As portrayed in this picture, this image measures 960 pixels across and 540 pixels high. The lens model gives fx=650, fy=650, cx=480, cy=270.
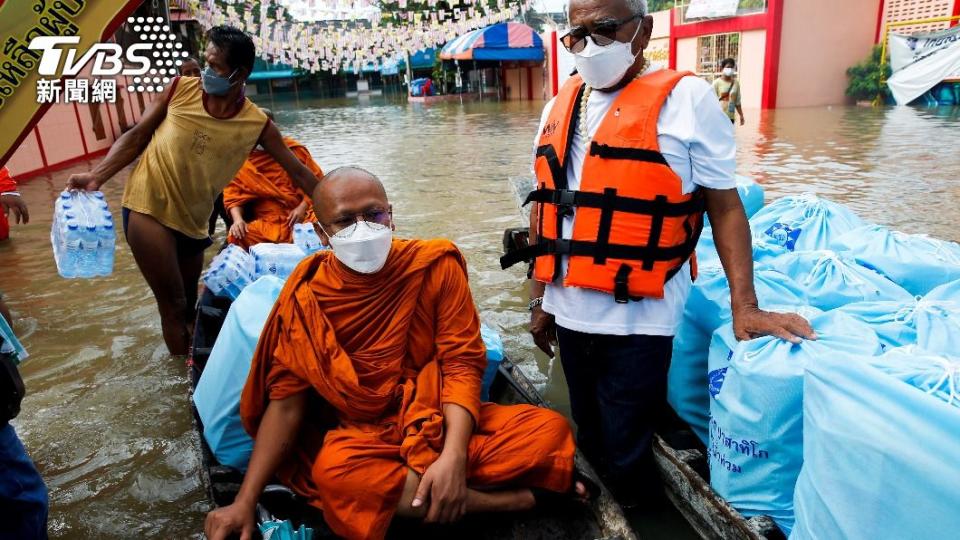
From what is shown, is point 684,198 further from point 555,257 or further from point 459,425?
point 459,425

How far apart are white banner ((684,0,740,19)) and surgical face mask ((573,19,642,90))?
19.1 metres

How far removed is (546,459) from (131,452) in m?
2.18

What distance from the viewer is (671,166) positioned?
1.91 metres

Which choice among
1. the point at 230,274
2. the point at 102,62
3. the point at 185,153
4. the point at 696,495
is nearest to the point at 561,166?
the point at 696,495

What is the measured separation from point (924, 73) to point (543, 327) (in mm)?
18013

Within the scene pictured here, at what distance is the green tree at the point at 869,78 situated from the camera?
56.5 feet

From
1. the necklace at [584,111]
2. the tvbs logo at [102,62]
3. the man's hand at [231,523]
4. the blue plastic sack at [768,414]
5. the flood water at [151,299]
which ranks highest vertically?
the tvbs logo at [102,62]

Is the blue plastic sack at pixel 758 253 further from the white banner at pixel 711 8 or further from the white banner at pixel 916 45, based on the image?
the white banner at pixel 711 8

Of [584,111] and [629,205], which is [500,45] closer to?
[584,111]

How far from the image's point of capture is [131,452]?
3125 millimetres

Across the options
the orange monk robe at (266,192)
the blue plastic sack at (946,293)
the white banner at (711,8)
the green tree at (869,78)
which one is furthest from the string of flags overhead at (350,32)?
the blue plastic sack at (946,293)

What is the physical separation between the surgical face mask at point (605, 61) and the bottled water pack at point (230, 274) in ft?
7.46

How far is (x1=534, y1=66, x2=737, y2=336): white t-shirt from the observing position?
6.11ft

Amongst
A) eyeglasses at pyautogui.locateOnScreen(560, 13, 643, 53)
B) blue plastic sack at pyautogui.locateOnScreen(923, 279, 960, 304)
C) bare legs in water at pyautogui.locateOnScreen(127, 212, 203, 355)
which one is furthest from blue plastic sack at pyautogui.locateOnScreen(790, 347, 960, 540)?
bare legs in water at pyautogui.locateOnScreen(127, 212, 203, 355)
